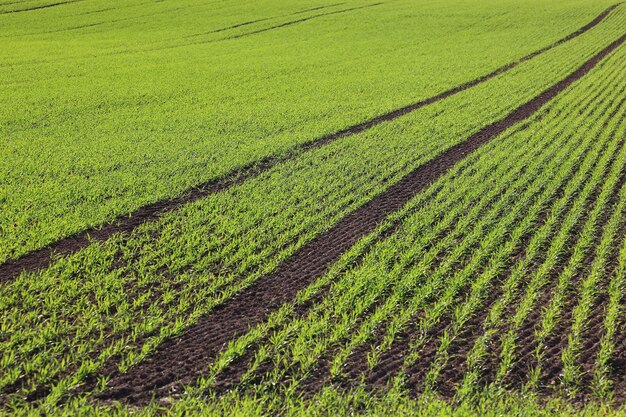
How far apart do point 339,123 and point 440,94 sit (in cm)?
694

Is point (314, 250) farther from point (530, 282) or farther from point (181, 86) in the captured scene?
point (181, 86)

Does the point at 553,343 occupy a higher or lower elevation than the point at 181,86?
lower

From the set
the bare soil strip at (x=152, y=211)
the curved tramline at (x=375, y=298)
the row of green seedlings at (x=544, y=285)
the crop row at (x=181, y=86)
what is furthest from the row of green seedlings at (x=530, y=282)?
the crop row at (x=181, y=86)

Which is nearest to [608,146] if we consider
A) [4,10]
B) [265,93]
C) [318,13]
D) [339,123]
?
[339,123]

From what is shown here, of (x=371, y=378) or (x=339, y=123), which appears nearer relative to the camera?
(x=371, y=378)

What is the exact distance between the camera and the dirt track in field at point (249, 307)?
6.27 metres

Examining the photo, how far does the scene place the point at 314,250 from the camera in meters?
9.60

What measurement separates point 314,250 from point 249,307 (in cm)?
209

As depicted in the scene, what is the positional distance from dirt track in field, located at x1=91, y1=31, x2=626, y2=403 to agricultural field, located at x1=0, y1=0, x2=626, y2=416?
0.12 feet

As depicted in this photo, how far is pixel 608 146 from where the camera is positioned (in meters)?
15.6

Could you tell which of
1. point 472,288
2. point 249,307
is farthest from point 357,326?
point 472,288

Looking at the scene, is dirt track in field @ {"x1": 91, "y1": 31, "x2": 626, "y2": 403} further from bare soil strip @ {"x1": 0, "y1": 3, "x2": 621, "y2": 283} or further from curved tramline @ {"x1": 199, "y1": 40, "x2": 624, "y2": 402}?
bare soil strip @ {"x1": 0, "y1": 3, "x2": 621, "y2": 283}

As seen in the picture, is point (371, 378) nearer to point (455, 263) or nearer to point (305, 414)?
point (305, 414)

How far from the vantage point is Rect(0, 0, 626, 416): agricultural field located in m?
6.28
